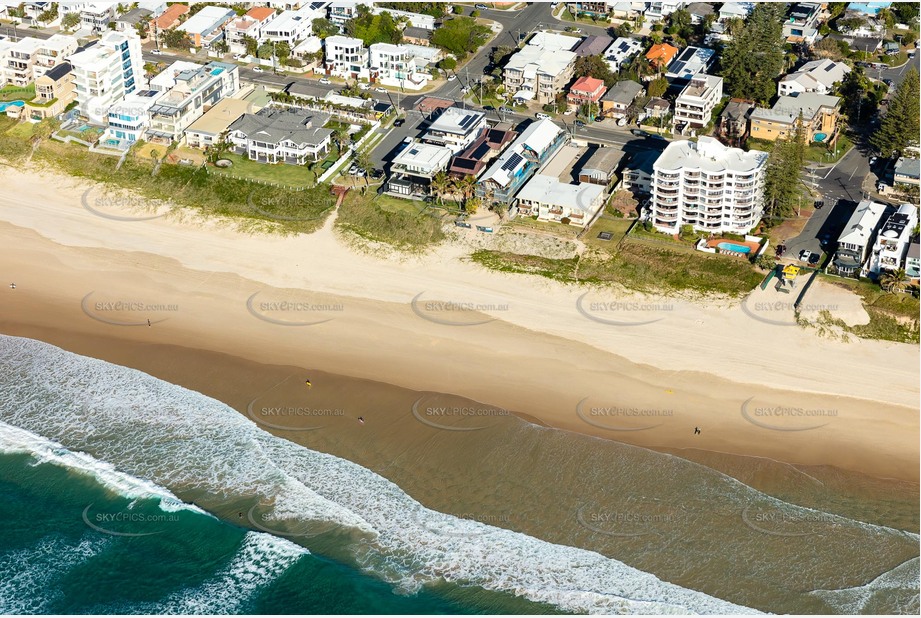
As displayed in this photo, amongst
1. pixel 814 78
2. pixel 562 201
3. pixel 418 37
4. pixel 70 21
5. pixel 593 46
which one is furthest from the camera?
pixel 70 21

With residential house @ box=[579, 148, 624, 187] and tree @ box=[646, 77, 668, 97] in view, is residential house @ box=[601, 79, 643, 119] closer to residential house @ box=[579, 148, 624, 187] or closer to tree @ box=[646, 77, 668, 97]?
tree @ box=[646, 77, 668, 97]

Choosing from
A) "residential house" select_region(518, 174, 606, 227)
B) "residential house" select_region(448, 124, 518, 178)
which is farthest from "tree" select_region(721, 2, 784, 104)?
"residential house" select_region(518, 174, 606, 227)

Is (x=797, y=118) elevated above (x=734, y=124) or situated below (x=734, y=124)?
above

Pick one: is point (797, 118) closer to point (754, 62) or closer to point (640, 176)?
point (754, 62)

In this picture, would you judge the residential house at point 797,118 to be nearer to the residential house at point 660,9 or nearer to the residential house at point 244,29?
the residential house at point 660,9

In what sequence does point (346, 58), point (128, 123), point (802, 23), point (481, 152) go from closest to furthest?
point (481, 152), point (128, 123), point (346, 58), point (802, 23)

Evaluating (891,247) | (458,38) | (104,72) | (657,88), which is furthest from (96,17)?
(891,247)
